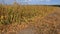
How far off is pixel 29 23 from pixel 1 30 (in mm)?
508

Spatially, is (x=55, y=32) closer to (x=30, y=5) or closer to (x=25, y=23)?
(x=25, y=23)

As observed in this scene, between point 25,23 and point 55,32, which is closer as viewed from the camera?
point 55,32

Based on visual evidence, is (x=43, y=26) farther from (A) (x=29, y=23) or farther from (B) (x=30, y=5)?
(B) (x=30, y=5)

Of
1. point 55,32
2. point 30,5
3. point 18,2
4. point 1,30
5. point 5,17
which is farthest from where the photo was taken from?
point 30,5

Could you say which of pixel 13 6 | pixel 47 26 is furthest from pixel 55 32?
pixel 13 6

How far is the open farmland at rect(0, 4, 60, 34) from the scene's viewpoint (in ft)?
9.45

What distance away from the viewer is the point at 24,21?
337cm

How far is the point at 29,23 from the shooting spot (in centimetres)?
318

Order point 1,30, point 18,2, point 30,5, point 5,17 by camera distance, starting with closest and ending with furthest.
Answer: point 1,30 → point 5,17 → point 18,2 → point 30,5

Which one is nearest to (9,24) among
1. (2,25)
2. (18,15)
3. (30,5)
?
(2,25)

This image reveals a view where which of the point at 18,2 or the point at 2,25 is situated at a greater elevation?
the point at 18,2

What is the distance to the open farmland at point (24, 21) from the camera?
113 inches

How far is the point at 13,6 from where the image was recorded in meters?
3.82

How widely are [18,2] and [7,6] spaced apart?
0.94ft
